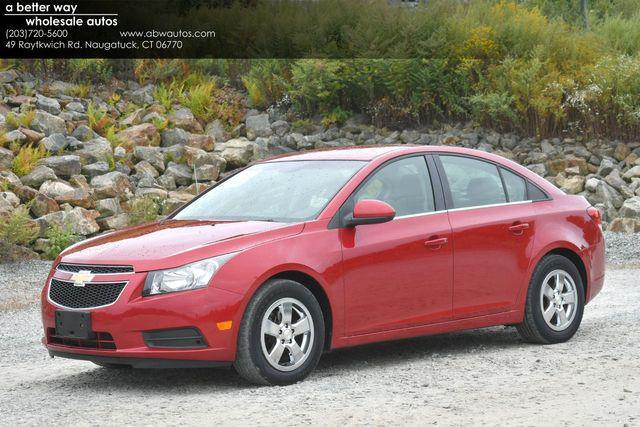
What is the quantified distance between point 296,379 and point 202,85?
1510cm

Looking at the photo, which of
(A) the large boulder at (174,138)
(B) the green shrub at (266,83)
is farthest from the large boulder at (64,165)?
(B) the green shrub at (266,83)

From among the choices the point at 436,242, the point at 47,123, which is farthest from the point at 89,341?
the point at 47,123

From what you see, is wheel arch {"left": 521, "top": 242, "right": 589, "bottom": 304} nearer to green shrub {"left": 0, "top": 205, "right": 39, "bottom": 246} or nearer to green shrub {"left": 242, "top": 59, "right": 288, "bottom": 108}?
green shrub {"left": 0, "top": 205, "right": 39, "bottom": 246}

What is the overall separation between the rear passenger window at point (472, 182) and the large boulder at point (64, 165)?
10.1 m

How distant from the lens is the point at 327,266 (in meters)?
7.70

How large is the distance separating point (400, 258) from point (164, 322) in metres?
1.88

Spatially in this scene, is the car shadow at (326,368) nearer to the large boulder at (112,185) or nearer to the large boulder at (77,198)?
the large boulder at (77,198)

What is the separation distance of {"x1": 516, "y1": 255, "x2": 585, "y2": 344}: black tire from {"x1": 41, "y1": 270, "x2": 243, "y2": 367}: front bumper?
2.87 meters

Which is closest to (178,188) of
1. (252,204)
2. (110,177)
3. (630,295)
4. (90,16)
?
(110,177)

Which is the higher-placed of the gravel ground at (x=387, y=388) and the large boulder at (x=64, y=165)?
the large boulder at (x=64, y=165)

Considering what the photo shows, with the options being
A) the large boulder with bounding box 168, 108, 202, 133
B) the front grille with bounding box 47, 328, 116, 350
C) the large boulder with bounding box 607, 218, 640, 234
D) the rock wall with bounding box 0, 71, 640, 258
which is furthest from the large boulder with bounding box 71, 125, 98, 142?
the front grille with bounding box 47, 328, 116, 350

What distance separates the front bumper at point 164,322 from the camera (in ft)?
23.5

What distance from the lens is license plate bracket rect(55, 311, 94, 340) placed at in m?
7.37

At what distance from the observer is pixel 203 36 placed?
77.0ft
